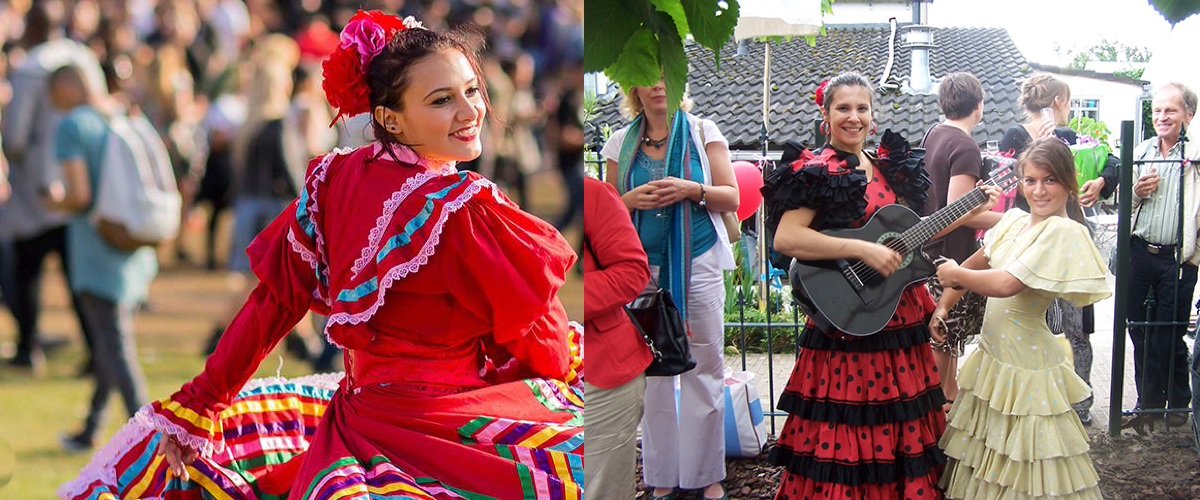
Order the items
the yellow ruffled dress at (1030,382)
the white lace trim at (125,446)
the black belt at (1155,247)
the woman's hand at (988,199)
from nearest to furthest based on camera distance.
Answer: the white lace trim at (125,446)
the yellow ruffled dress at (1030,382)
the woman's hand at (988,199)
the black belt at (1155,247)

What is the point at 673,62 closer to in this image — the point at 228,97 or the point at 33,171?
the point at 33,171

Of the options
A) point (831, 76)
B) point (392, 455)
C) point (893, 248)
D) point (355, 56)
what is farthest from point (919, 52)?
point (392, 455)

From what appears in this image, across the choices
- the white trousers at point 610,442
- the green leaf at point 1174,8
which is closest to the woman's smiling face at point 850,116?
the white trousers at point 610,442

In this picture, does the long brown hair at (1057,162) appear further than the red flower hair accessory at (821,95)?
No

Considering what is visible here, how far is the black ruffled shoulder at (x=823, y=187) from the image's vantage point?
2205mm

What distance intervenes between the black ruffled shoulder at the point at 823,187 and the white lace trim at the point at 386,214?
4.16 feet

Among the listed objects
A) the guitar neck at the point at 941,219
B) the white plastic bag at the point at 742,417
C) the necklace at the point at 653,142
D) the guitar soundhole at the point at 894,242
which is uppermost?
the necklace at the point at 653,142

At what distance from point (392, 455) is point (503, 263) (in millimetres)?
333

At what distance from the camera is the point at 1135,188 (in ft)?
8.24

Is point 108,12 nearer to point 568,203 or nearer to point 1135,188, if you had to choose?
point 568,203

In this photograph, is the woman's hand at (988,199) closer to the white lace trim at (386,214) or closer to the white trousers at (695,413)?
the white trousers at (695,413)

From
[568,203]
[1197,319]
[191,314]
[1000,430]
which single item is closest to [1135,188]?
[1197,319]

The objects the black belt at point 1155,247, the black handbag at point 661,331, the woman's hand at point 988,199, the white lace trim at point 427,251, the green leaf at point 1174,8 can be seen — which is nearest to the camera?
the green leaf at point 1174,8

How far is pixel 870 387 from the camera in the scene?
2.29 metres
